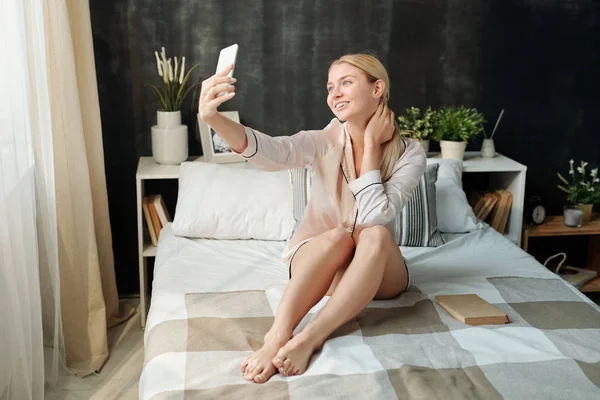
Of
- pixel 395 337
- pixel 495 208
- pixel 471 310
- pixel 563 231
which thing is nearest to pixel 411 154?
pixel 471 310

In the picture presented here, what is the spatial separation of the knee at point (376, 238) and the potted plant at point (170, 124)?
137 cm

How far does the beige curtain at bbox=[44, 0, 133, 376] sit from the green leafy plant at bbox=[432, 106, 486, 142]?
62.1 inches

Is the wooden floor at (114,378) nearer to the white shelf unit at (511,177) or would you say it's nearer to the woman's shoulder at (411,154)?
the woman's shoulder at (411,154)

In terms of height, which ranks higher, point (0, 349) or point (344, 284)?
point (344, 284)

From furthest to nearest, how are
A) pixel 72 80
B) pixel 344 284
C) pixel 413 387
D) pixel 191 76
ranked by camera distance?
pixel 191 76, pixel 72 80, pixel 344 284, pixel 413 387

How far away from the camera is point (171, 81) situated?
132 inches

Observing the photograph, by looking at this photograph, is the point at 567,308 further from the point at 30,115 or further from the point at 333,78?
the point at 30,115

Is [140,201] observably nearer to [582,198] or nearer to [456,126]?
[456,126]

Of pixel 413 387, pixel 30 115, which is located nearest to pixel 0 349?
pixel 30 115

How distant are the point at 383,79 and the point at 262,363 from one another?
40.2 inches

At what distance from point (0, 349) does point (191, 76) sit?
1742mm

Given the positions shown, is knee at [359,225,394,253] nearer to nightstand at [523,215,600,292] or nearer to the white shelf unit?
the white shelf unit

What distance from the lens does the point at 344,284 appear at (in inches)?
84.7

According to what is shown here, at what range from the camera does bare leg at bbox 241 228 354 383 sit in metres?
1.95
